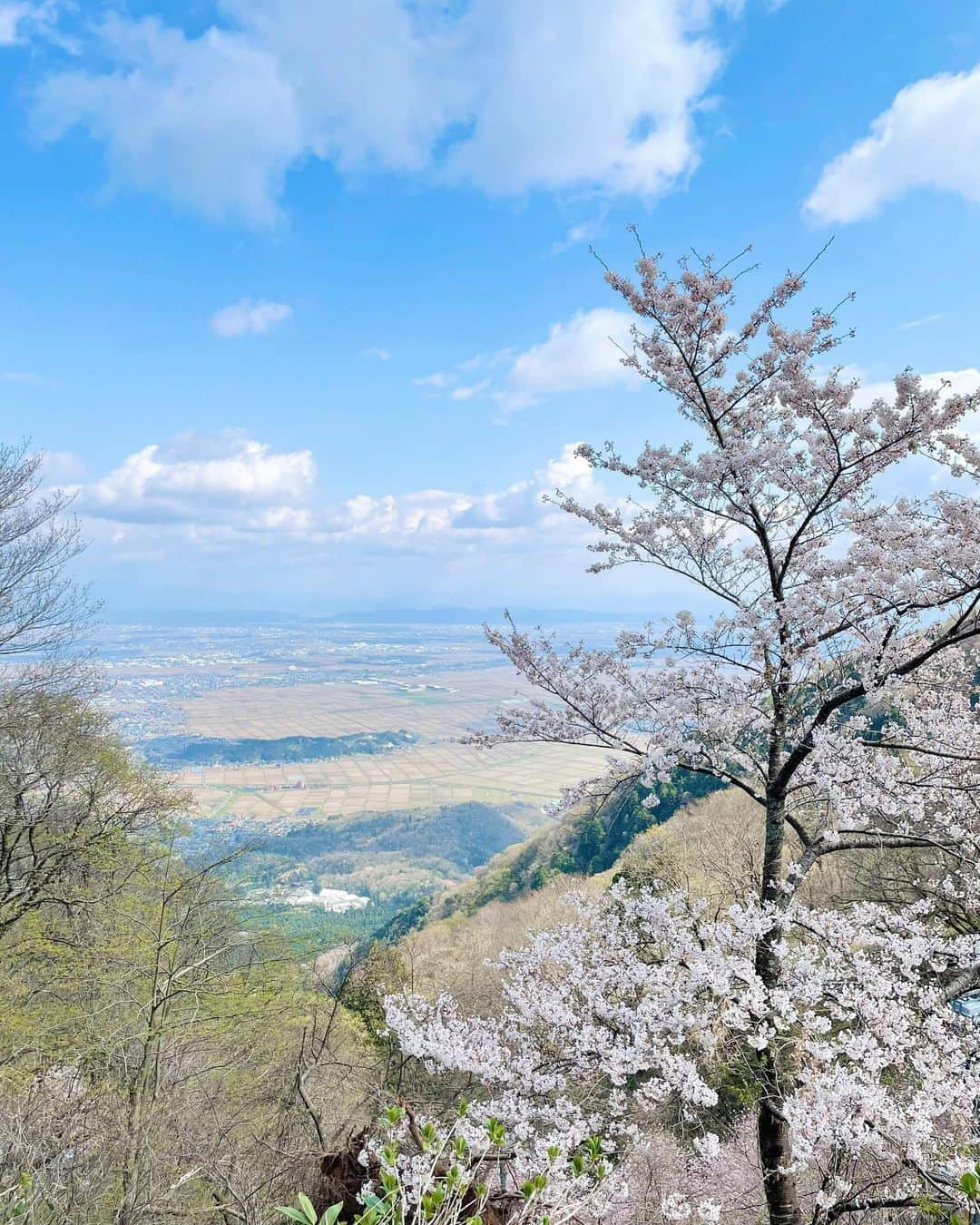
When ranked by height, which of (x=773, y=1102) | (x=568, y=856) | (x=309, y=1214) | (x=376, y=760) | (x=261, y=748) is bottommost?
(x=376, y=760)

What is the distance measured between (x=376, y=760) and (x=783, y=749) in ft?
263

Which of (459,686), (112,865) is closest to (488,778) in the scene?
(459,686)

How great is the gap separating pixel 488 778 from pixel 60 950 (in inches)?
2757

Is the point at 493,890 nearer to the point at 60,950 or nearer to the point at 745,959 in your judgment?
the point at 60,950

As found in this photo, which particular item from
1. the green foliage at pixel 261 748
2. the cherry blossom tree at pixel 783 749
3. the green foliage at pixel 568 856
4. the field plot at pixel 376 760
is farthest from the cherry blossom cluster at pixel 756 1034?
the green foliage at pixel 261 748

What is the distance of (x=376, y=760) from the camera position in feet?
265

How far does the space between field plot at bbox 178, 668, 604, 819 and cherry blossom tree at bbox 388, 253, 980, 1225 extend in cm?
3882

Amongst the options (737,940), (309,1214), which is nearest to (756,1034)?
(737,940)

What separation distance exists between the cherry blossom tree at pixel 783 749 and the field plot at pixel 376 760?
127 feet

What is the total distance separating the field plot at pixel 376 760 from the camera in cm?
6194

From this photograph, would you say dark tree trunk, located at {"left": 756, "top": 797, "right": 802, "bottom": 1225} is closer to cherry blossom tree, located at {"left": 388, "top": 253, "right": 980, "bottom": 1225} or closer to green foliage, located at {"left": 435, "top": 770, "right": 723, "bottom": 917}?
cherry blossom tree, located at {"left": 388, "top": 253, "right": 980, "bottom": 1225}

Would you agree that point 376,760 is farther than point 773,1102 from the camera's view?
Yes

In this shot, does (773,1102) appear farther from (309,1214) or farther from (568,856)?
(568,856)

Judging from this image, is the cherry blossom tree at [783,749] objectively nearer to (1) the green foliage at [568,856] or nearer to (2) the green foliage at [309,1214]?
(2) the green foliage at [309,1214]
